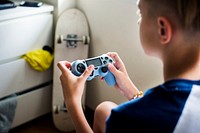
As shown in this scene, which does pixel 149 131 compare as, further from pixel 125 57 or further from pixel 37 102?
pixel 37 102

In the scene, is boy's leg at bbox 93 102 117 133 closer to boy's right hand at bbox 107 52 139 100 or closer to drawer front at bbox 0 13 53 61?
boy's right hand at bbox 107 52 139 100

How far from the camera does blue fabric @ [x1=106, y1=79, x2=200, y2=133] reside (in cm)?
61

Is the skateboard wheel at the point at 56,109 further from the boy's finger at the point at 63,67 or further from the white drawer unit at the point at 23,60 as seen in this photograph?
the boy's finger at the point at 63,67

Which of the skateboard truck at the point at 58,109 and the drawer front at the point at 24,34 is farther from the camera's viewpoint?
the skateboard truck at the point at 58,109

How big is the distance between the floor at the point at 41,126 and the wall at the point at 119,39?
32 centimetres

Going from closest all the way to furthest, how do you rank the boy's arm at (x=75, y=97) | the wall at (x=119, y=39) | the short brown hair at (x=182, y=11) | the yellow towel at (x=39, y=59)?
the short brown hair at (x=182, y=11), the boy's arm at (x=75, y=97), the wall at (x=119, y=39), the yellow towel at (x=39, y=59)

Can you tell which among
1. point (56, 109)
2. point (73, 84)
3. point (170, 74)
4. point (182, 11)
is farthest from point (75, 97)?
point (56, 109)

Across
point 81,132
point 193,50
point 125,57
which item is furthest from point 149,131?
point 125,57

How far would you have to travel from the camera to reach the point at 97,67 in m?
0.99

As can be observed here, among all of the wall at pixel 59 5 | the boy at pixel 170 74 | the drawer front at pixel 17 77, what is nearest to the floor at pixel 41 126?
the drawer front at pixel 17 77

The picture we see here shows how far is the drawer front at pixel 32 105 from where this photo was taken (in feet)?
5.48

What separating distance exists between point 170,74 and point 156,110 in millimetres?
107

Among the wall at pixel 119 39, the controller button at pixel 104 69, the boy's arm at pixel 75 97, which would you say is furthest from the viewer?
the wall at pixel 119 39

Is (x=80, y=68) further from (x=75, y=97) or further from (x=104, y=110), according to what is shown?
(x=104, y=110)
